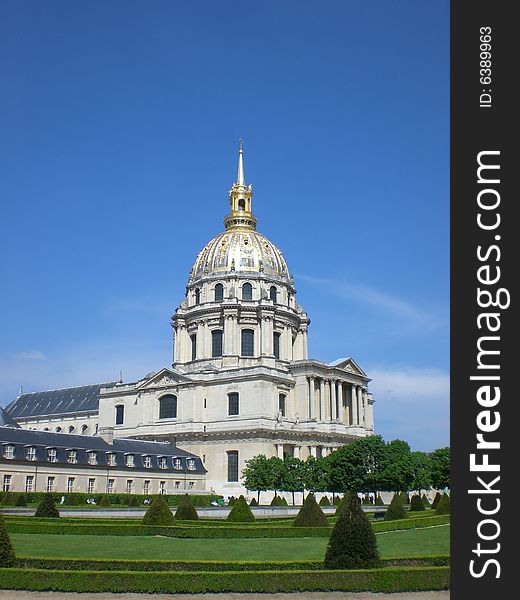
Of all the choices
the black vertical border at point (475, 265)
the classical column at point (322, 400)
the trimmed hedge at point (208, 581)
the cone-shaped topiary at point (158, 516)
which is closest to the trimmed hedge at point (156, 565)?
the trimmed hedge at point (208, 581)

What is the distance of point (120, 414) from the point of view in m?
86.8

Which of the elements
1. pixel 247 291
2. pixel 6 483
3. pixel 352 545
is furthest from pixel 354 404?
pixel 352 545

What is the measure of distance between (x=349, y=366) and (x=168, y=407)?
68.3 ft

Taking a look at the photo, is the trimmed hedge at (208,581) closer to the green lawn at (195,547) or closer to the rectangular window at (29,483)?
the green lawn at (195,547)

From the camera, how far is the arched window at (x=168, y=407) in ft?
269

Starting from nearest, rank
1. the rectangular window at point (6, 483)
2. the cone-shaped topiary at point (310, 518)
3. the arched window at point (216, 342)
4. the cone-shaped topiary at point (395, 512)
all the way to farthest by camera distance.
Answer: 1. the cone-shaped topiary at point (310, 518)
2. the cone-shaped topiary at point (395, 512)
3. the rectangular window at point (6, 483)
4. the arched window at point (216, 342)

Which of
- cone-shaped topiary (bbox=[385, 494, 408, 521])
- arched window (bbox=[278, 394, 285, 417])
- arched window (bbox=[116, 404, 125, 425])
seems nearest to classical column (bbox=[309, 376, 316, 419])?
arched window (bbox=[278, 394, 285, 417])

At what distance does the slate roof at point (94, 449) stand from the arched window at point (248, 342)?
1340 cm

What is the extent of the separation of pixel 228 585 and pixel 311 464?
45.9m

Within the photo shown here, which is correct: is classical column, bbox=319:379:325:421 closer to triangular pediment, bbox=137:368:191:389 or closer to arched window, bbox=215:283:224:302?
triangular pediment, bbox=137:368:191:389

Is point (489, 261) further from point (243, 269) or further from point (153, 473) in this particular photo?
point (243, 269)

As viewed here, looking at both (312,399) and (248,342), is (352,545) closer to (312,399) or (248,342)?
(312,399)

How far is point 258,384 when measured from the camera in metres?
75.8

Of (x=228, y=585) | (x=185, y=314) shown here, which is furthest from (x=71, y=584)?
(x=185, y=314)
